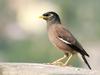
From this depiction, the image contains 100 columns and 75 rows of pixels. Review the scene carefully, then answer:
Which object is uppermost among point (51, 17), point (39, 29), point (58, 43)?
point (51, 17)

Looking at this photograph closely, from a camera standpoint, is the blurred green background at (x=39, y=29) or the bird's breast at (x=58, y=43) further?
the blurred green background at (x=39, y=29)

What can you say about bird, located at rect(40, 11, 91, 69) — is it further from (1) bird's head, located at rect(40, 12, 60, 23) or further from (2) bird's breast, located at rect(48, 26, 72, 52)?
(1) bird's head, located at rect(40, 12, 60, 23)

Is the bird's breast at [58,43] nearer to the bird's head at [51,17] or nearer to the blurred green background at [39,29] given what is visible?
the bird's head at [51,17]

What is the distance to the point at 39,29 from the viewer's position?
39.4 m

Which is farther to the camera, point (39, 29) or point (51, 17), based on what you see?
point (39, 29)

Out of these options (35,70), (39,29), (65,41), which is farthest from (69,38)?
(39,29)

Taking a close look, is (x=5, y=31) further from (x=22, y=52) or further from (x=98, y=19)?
(x=22, y=52)

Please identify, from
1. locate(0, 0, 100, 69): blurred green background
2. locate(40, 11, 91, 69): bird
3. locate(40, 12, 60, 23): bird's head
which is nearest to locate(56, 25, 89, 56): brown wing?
locate(40, 11, 91, 69): bird

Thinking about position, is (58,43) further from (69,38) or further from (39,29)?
(39,29)

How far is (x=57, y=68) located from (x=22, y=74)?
0.88m

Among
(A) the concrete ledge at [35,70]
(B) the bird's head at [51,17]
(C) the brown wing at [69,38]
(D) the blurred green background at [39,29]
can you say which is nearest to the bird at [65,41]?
(C) the brown wing at [69,38]

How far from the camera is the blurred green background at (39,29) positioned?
26531mm

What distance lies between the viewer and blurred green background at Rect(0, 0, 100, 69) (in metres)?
26.5

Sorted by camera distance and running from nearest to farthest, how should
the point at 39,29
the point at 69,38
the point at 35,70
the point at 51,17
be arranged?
the point at 35,70 < the point at 69,38 < the point at 51,17 < the point at 39,29
